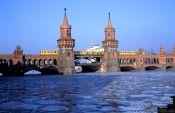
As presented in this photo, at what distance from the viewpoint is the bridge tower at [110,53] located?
11944 cm

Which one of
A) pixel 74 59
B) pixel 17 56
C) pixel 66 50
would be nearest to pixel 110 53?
pixel 74 59

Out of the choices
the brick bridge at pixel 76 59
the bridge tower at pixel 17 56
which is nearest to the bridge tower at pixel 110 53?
the brick bridge at pixel 76 59

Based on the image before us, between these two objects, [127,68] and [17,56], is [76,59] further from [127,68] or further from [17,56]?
[17,56]

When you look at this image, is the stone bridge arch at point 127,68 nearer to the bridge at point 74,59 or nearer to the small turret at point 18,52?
the bridge at point 74,59

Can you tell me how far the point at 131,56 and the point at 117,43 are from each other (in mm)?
10163

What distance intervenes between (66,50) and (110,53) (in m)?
17.5

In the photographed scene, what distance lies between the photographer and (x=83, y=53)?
118625 millimetres

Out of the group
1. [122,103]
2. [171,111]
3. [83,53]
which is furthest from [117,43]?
[171,111]

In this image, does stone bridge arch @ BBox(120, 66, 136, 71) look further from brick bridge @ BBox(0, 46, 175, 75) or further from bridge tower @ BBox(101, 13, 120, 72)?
bridge tower @ BBox(101, 13, 120, 72)

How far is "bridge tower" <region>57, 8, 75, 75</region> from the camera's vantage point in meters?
108

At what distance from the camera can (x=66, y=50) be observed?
10944 cm

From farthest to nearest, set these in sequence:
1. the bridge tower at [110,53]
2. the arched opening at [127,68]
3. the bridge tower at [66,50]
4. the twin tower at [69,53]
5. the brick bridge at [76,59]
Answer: the arched opening at [127,68] < the bridge tower at [110,53] < the twin tower at [69,53] < the bridge tower at [66,50] < the brick bridge at [76,59]

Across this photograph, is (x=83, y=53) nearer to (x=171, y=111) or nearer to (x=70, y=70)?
(x=70, y=70)

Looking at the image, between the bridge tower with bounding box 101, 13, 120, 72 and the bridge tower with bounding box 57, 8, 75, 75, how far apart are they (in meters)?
14.6
